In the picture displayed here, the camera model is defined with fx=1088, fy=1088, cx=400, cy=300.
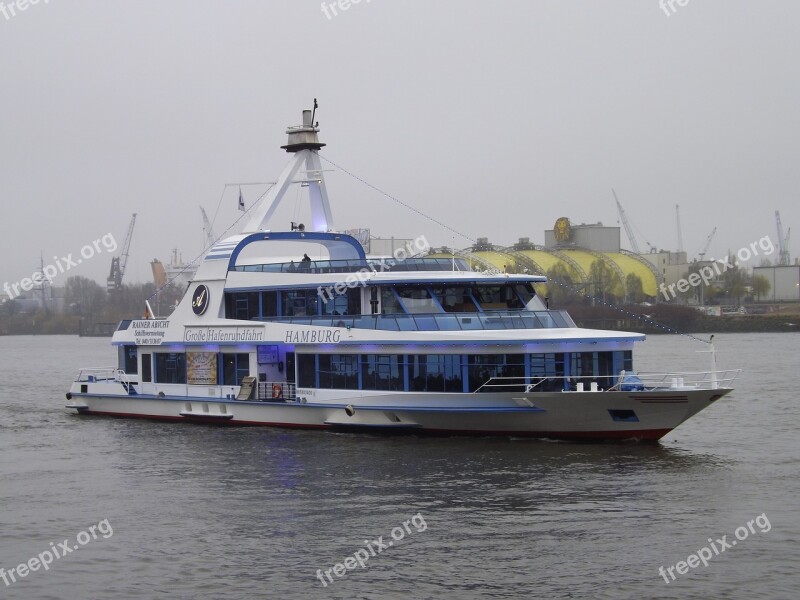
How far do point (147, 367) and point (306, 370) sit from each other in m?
8.35

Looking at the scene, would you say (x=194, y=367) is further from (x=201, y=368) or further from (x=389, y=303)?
(x=389, y=303)

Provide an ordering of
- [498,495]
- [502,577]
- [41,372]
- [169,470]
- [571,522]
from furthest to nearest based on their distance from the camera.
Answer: [41,372]
[169,470]
[498,495]
[571,522]
[502,577]

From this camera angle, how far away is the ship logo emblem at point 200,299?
126ft

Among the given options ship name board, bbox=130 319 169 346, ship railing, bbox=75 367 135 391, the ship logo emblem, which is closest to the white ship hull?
the ship logo emblem

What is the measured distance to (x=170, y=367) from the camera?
40031mm

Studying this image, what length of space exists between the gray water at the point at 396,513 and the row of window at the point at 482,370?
1.71 m

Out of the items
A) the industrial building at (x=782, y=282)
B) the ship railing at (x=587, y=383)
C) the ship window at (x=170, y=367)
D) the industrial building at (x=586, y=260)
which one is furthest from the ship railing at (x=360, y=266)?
the industrial building at (x=782, y=282)

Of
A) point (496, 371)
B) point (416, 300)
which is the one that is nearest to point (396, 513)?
point (496, 371)

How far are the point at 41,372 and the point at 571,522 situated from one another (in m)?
60.8

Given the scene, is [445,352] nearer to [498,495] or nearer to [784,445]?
[498,495]

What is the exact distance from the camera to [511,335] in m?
31.5

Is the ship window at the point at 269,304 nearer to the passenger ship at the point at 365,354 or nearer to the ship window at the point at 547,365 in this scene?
the passenger ship at the point at 365,354

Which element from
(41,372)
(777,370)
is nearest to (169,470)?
(777,370)

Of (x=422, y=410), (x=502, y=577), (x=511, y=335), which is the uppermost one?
(x=511, y=335)
